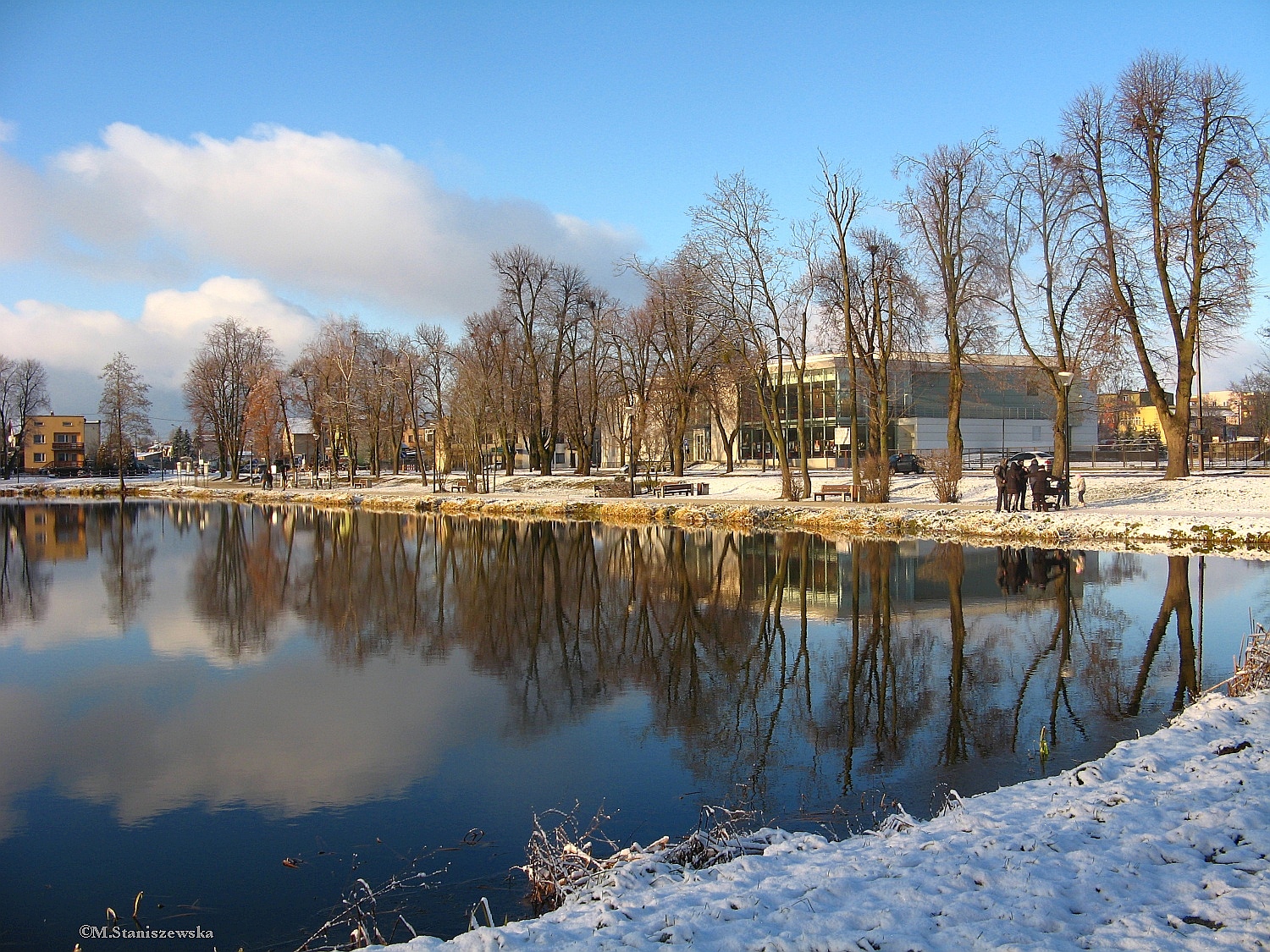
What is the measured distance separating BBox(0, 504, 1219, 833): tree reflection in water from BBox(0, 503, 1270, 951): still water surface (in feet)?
0.23

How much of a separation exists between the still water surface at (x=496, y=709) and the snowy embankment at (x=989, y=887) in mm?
1104

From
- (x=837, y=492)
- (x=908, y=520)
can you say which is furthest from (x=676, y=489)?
(x=908, y=520)

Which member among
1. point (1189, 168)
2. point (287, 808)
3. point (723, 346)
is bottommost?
point (287, 808)

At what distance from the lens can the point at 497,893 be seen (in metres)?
6.12

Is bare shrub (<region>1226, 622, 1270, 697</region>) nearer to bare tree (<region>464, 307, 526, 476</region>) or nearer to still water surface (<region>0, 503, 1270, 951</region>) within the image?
still water surface (<region>0, 503, 1270, 951</region>)

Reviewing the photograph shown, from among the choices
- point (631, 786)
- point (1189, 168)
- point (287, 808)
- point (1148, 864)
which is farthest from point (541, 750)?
point (1189, 168)

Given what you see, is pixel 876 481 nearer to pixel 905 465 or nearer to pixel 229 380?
pixel 905 465

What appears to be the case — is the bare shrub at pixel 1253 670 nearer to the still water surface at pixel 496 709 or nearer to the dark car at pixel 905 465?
the still water surface at pixel 496 709

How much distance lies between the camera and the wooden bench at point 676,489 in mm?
43062

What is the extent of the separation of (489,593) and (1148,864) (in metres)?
15.3

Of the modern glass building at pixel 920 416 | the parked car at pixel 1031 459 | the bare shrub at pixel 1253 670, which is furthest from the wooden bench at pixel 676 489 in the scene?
the bare shrub at pixel 1253 670

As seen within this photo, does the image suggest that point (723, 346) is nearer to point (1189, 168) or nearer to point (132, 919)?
point (1189, 168)

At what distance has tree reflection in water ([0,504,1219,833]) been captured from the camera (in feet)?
29.6

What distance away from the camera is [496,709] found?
10.7 m
